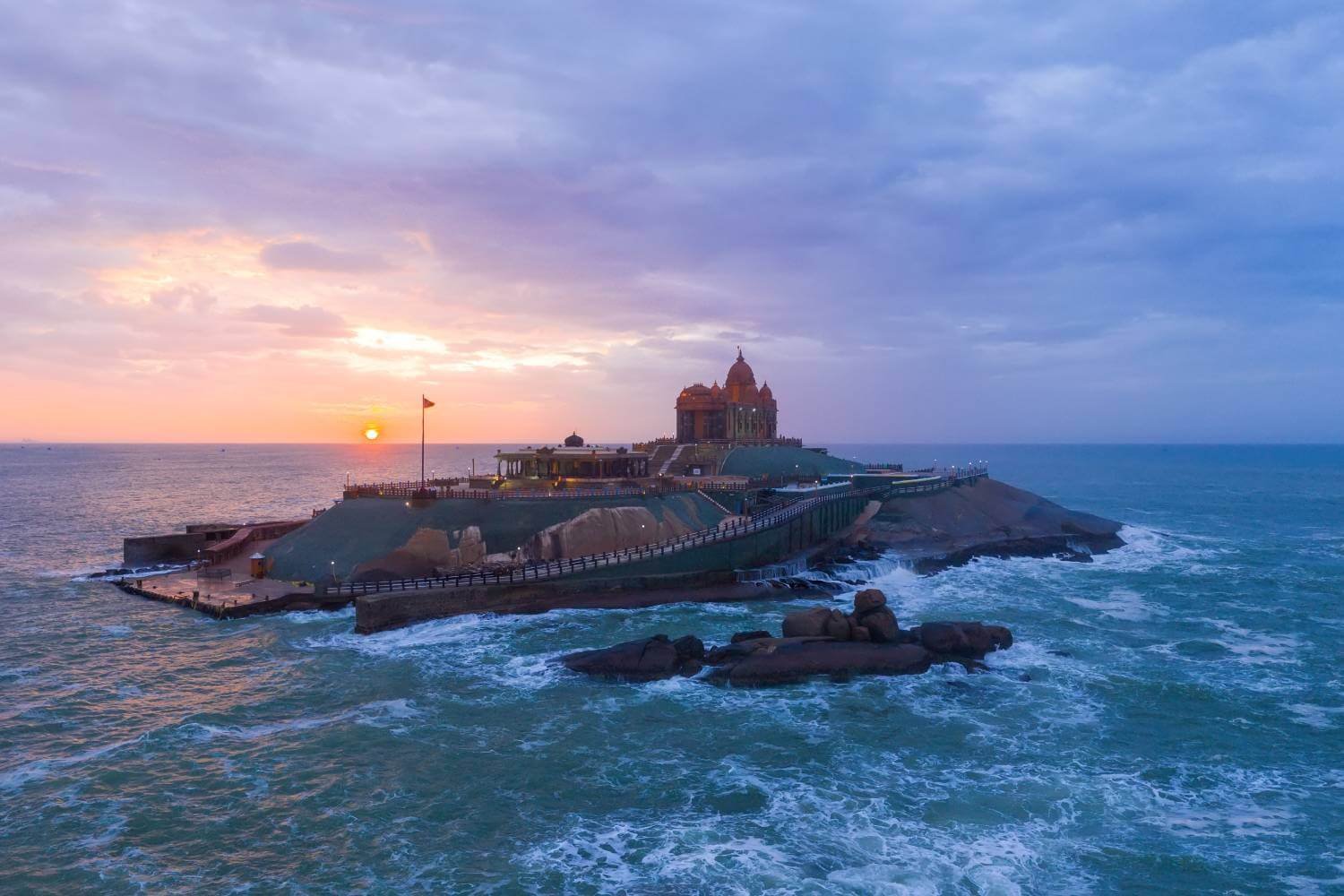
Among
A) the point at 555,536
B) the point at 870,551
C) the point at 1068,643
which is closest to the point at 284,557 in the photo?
the point at 555,536

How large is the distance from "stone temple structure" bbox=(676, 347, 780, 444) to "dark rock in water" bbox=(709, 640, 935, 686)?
66.1 m

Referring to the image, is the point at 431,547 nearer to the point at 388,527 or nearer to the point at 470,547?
the point at 470,547

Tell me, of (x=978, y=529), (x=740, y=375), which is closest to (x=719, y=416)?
(x=740, y=375)

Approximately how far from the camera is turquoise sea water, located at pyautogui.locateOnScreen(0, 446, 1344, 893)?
69.8 ft

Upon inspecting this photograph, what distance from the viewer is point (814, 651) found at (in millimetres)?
37031

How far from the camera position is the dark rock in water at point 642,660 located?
36.2 metres

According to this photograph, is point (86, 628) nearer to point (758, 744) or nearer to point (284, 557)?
point (284, 557)

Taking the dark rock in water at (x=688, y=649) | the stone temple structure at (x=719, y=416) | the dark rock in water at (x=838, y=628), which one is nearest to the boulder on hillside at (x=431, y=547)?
the dark rock in water at (x=688, y=649)

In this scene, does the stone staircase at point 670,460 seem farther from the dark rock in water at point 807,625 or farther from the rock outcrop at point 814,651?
the rock outcrop at point 814,651

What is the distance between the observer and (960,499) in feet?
270

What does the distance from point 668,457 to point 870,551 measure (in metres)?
27.2

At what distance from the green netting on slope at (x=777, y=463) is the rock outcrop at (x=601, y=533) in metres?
28.2

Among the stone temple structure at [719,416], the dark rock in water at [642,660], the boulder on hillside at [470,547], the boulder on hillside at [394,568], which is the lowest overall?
the dark rock in water at [642,660]

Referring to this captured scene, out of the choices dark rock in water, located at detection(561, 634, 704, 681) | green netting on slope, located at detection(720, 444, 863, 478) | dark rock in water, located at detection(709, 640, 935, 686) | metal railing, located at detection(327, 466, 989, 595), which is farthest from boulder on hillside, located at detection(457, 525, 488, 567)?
green netting on slope, located at detection(720, 444, 863, 478)
